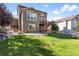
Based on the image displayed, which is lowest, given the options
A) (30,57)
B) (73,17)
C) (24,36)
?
(30,57)

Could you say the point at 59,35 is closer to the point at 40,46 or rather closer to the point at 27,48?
the point at 40,46

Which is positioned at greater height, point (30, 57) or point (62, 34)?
point (62, 34)

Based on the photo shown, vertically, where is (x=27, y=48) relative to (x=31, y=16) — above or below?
below

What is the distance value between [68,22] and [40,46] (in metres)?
0.43

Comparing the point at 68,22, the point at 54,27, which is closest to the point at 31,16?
the point at 54,27

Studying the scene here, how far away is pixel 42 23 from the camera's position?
340 cm

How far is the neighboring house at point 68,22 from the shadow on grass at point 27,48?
1.01 ft

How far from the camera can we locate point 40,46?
11.0 feet

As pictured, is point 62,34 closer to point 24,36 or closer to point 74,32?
point 74,32

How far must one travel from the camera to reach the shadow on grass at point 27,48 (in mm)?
3324

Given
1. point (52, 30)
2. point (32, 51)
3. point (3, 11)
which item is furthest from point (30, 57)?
point (3, 11)

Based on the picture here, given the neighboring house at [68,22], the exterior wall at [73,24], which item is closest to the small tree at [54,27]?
the neighboring house at [68,22]

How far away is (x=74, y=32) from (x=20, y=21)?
2.10 feet

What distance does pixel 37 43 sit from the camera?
336 cm
